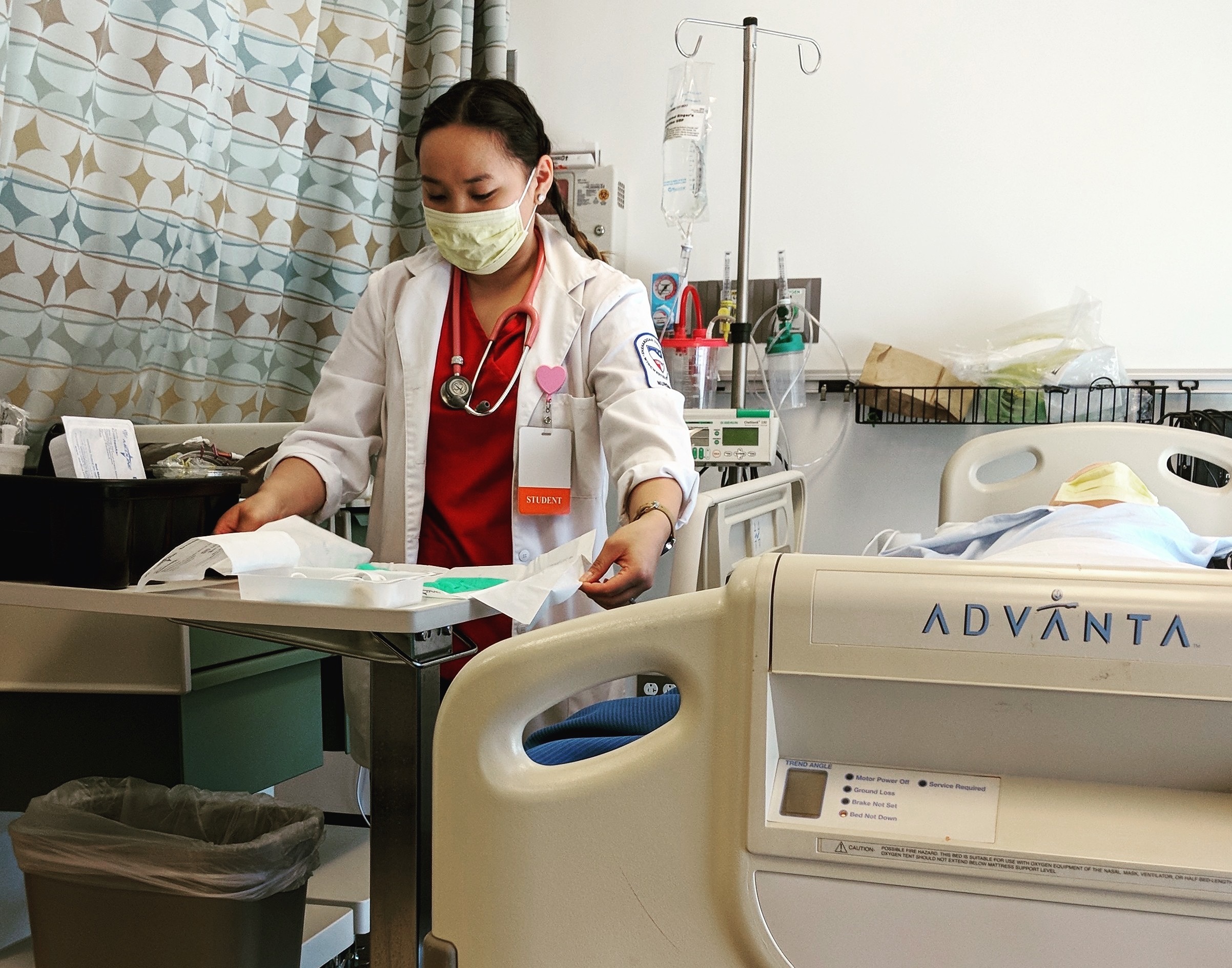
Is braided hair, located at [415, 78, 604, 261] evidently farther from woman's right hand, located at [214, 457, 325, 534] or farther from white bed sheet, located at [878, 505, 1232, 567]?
white bed sheet, located at [878, 505, 1232, 567]

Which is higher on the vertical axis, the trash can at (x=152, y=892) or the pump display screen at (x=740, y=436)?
the pump display screen at (x=740, y=436)

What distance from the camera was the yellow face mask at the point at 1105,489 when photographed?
1.76 metres

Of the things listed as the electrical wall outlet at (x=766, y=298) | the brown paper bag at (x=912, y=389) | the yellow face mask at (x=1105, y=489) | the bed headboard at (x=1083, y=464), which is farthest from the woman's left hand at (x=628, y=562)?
the electrical wall outlet at (x=766, y=298)

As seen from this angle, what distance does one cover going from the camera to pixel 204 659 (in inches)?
49.8

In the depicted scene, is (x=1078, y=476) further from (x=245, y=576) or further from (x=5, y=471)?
(x=5, y=471)

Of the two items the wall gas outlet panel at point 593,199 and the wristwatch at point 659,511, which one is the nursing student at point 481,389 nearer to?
the wristwatch at point 659,511

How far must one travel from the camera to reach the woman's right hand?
1204mm

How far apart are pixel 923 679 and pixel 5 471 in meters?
1.08

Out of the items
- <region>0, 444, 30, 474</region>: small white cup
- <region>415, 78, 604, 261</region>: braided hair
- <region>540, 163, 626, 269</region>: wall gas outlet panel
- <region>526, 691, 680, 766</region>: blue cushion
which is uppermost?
<region>540, 163, 626, 269</region>: wall gas outlet panel

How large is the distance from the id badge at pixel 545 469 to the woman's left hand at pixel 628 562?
19cm

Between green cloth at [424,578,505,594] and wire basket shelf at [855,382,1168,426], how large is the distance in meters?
1.73

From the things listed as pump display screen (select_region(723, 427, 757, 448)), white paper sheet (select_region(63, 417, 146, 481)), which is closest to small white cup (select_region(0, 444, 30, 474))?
white paper sheet (select_region(63, 417, 146, 481))

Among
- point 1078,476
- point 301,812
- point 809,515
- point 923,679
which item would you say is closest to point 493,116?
point 301,812

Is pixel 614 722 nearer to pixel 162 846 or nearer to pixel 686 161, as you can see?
pixel 162 846
